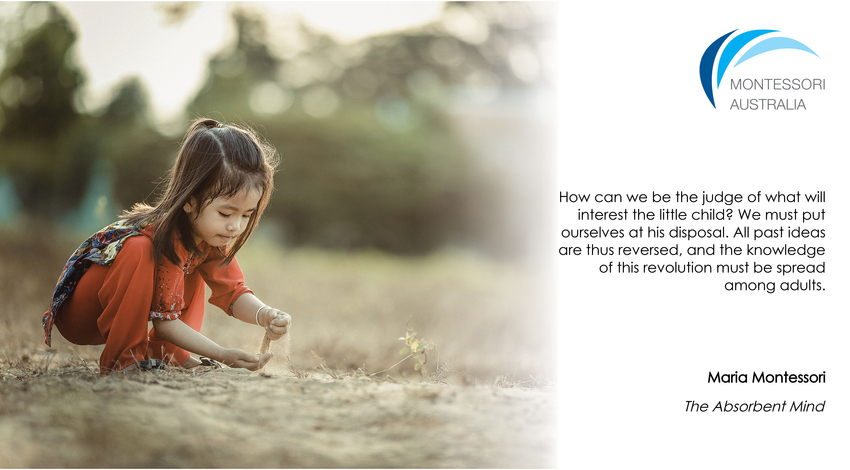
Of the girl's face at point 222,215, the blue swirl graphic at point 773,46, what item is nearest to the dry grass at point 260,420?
the girl's face at point 222,215

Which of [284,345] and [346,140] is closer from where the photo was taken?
[284,345]

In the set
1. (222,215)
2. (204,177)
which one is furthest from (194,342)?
(204,177)

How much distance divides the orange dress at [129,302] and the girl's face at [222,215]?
0.12 meters

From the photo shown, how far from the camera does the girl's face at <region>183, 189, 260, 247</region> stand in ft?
7.88

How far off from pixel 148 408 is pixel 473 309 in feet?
16.4

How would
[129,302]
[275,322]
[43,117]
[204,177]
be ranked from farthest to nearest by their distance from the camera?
[43,117] → [275,322] → [204,177] → [129,302]

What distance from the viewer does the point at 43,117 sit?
6508 mm

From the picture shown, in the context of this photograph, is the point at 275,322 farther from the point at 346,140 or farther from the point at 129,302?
the point at 346,140

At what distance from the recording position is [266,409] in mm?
2064

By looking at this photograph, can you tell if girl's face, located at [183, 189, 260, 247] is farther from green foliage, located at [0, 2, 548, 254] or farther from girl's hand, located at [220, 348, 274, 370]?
green foliage, located at [0, 2, 548, 254]

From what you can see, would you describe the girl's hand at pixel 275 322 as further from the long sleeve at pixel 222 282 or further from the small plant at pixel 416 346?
the small plant at pixel 416 346

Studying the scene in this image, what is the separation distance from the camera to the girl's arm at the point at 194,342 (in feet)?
7.68

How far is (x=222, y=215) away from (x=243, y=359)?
1.94 feet

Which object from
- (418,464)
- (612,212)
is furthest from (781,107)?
(418,464)
